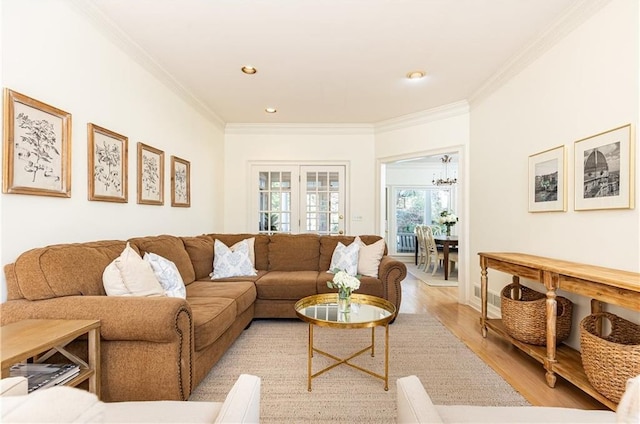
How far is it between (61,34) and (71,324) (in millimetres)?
1889

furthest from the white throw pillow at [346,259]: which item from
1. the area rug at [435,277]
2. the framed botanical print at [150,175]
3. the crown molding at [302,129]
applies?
the area rug at [435,277]

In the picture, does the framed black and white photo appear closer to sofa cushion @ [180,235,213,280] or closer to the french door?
sofa cushion @ [180,235,213,280]

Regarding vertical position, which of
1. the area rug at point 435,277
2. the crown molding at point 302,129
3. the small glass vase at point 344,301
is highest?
the crown molding at point 302,129

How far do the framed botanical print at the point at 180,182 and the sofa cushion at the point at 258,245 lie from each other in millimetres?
601

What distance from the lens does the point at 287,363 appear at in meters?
2.49

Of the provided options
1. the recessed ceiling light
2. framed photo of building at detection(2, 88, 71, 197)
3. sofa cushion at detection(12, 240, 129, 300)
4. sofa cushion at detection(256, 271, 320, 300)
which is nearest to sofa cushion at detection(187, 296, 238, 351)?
sofa cushion at detection(12, 240, 129, 300)

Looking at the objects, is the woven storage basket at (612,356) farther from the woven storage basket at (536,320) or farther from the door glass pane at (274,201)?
the door glass pane at (274,201)

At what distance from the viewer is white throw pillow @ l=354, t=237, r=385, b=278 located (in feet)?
12.0

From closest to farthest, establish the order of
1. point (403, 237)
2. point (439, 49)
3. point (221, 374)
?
1. point (221, 374)
2. point (439, 49)
3. point (403, 237)

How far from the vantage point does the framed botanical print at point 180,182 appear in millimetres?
3737

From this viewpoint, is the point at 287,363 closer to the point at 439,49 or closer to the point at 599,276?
the point at 599,276

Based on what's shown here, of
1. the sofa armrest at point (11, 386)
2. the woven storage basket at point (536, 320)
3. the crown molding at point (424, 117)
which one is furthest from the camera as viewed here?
the crown molding at point (424, 117)

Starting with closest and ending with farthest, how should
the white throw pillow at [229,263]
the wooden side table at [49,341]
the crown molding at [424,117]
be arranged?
the wooden side table at [49,341] < the white throw pillow at [229,263] < the crown molding at [424,117]

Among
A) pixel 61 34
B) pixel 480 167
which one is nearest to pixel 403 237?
pixel 480 167
